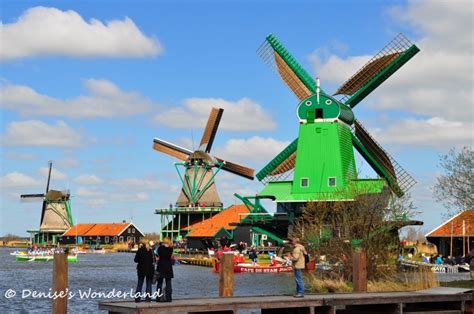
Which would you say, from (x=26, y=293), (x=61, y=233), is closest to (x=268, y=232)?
(x=26, y=293)

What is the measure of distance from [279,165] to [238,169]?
35565 millimetres

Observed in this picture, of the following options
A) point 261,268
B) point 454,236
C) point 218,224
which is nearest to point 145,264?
point 261,268

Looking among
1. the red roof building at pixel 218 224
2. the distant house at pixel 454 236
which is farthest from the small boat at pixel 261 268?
the red roof building at pixel 218 224

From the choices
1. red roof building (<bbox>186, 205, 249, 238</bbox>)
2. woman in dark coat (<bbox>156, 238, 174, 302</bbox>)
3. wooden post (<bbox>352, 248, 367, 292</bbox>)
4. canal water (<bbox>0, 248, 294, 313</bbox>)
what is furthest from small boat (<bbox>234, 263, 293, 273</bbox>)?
woman in dark coat (<bbox>156, 238, 174, 302</bbox>)

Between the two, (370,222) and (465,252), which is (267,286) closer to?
(370,222)

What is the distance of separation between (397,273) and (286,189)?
111 ft

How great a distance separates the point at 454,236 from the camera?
64.6 m

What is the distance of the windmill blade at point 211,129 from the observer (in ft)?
358

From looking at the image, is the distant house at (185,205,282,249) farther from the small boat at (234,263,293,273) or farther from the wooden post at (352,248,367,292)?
the wooden post at (352,248,367,292)

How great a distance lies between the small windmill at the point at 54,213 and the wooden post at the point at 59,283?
128m

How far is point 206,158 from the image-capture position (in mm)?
109000

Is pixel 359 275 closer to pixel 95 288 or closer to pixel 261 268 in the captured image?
pixel 95 288

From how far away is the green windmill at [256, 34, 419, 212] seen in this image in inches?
2611

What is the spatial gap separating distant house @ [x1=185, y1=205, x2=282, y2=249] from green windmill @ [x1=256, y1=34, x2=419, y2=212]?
2086 cm
